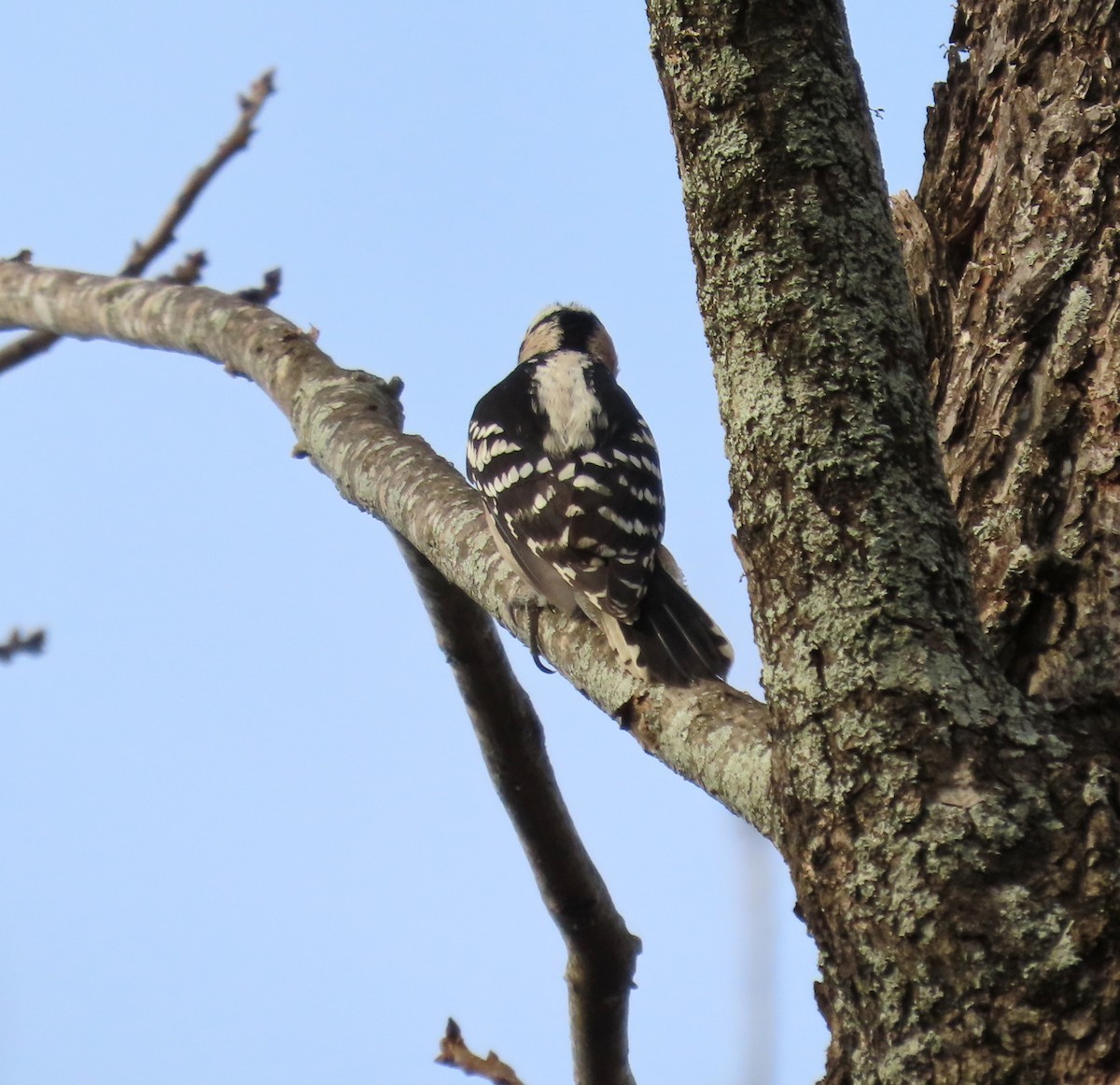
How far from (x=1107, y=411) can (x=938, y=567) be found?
841 millimetres

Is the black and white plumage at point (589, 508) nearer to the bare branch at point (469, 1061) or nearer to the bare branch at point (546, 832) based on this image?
the bare branch at point (546, 832)

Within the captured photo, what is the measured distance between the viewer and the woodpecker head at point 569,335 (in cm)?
607

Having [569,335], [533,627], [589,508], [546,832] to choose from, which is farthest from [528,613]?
[569,335]

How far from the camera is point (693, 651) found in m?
2.63

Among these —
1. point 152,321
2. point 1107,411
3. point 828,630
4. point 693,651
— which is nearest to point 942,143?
point 1107,411

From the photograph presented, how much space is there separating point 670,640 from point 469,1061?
87 centimetres

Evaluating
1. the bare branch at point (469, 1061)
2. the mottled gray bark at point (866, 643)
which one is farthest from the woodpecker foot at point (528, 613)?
the mottled gray bark at point (866, 643)

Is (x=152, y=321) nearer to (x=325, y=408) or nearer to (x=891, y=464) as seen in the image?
(x=325, y=408)

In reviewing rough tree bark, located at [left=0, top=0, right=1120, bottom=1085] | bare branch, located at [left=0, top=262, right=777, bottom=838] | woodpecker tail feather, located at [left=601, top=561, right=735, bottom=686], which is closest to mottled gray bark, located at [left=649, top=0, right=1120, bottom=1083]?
rough tree bark, located at [left=0, top=0, right=1120, bottom=1085]

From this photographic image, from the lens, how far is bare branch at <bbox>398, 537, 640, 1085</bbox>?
3252 millimetres

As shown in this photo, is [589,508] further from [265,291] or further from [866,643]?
[866,643]

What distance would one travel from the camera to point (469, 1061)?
2562 millimetres

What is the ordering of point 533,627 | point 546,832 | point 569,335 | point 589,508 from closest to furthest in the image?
point 533,627 → point 546,832 → point 589,508 → point 569,335

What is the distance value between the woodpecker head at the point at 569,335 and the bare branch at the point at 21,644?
292 centimetres
